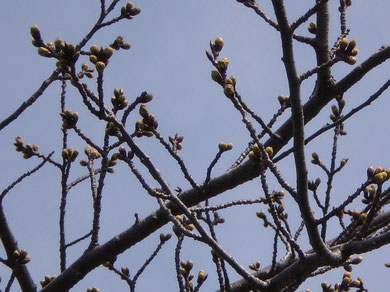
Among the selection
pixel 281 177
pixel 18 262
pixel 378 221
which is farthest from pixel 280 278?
pixel 18 262

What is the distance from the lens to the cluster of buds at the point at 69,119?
10.7ft

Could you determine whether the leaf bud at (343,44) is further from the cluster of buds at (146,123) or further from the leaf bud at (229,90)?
the cluster of buds at (146,123)

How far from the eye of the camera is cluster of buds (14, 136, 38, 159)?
4672mm

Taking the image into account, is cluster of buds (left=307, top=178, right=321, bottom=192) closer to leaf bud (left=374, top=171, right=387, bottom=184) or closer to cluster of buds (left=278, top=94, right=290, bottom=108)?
cluster of buds (left=278, top=94, right=290, bottom=108)

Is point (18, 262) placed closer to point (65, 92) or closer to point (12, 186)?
point (12, 186)

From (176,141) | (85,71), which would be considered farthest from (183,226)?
(85,71)

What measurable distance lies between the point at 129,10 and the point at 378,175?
2.69 metres

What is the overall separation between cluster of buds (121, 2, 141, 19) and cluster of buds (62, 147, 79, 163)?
124 centimetres

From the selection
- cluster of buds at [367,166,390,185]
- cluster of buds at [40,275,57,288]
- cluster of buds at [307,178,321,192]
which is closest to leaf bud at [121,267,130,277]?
cluster of buds at [40,275,57,288]

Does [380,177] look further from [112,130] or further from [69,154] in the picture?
[69,154]

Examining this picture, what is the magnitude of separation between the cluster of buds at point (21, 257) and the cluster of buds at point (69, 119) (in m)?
1.51

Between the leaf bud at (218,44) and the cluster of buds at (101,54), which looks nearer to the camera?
the cluster of buds at (101,54)

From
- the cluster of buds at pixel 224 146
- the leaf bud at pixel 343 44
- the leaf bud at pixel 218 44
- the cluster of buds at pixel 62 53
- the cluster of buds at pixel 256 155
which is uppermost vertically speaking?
the leaf bud at pixel 218 44

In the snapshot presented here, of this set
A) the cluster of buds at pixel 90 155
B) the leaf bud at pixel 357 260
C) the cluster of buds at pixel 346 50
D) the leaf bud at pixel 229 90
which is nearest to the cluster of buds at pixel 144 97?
the leaf bud at pixel 229 90
